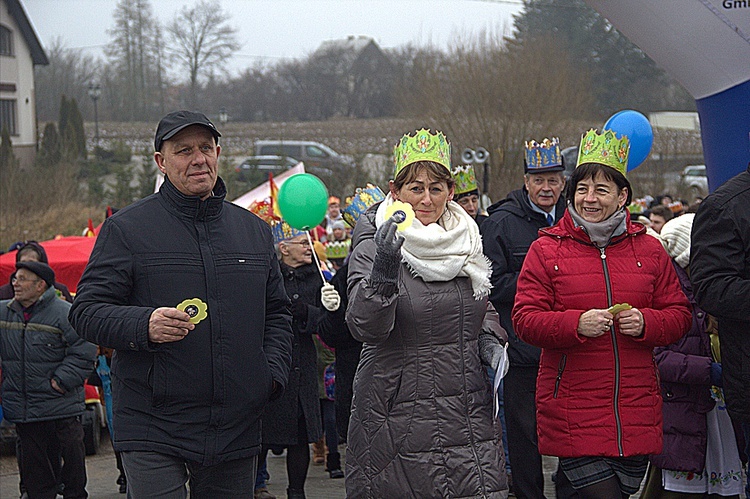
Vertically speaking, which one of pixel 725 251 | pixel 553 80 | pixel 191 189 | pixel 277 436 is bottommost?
pixel 277 436

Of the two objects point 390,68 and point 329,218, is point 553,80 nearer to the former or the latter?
point 329,218

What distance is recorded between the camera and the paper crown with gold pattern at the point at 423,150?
420 cm

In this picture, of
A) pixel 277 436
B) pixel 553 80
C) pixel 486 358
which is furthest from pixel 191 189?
pixel 553 80

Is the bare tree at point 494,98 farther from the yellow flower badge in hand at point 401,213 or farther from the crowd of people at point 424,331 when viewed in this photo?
the yellow flower badge in hand at point 401,213

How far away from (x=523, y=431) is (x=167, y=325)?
112 inches

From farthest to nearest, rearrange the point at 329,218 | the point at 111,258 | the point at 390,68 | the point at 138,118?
the point at 390,68, the point at 138,118, the point at 329,218, the point at 111,258

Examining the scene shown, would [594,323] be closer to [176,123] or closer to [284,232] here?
[176,123]

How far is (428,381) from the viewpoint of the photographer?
397 centimetres

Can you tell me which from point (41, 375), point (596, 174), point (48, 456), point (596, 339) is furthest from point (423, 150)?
point (48, 456)

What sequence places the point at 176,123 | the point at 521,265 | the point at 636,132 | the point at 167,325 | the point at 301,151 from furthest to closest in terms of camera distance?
the point at 301,151
the point at 636,132
the point at 521,265
the point at 176,123
the point at 167,325

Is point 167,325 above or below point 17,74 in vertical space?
below

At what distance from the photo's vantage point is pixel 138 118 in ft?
158

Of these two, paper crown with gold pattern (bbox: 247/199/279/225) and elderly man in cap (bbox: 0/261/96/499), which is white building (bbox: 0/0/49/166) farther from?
elderly man in cap (bbox: 0/261/96/499)

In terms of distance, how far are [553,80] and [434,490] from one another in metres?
24.6
